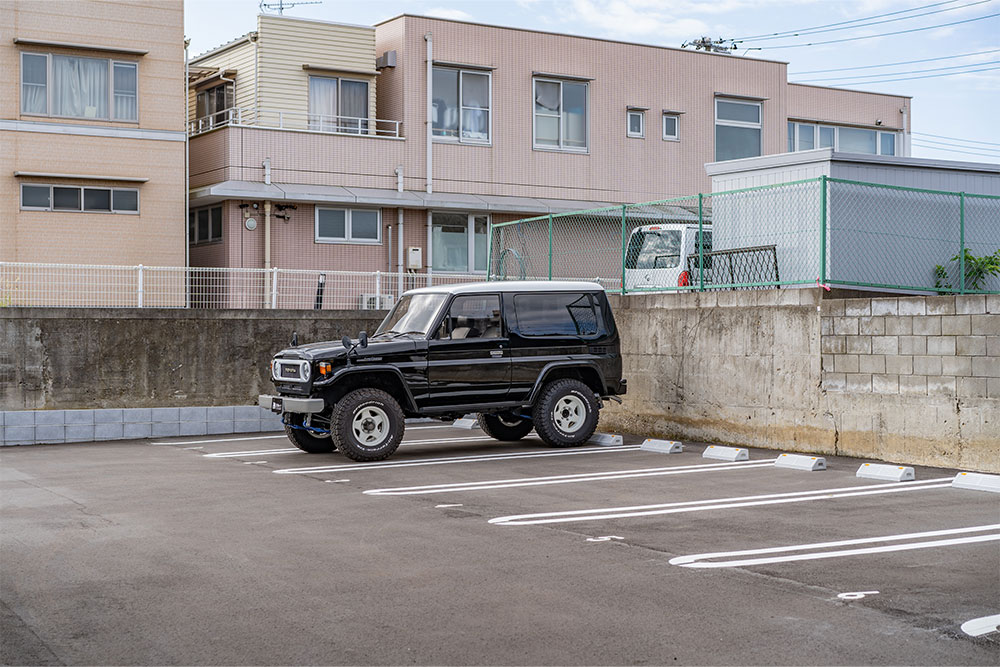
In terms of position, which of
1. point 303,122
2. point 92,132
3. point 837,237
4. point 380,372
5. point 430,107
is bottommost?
point 380,372

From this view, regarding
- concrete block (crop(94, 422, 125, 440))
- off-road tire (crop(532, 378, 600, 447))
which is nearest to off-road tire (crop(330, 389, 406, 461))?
off-road tire (crop(532, 378, 600, 447))

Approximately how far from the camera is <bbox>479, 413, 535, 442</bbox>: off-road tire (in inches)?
591

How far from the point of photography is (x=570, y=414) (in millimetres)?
14078

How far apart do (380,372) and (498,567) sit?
20.7 ft

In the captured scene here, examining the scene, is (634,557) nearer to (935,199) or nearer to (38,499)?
(38,499)

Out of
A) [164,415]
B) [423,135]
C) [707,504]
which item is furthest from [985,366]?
[423,135]

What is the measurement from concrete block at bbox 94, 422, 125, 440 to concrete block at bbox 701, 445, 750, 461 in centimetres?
849

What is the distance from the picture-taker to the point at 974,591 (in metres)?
6.14

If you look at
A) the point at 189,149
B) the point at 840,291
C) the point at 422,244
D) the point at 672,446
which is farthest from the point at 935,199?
the point at 189,149

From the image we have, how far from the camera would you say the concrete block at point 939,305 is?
11539mm

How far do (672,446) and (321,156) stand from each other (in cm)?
1301

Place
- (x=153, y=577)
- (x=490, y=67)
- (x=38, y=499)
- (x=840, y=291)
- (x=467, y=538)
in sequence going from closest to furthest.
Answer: (x=153, y=577)
(x=467, y=538)
(x=38, y=499)
(x=840, y=291)
(x=490, y=67)

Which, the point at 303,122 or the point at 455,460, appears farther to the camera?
the point at 303,122

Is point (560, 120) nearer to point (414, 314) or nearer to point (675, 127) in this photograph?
point (675, 127)
